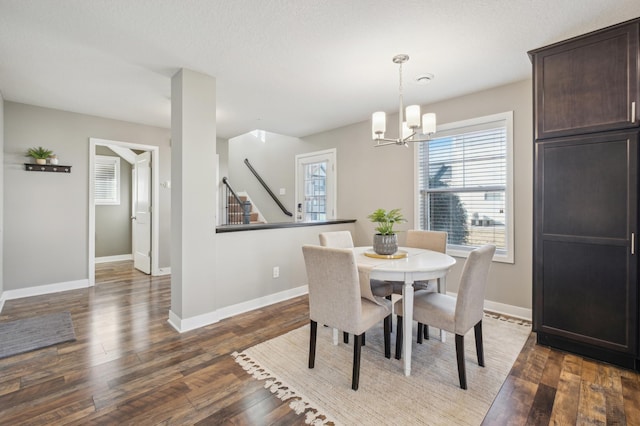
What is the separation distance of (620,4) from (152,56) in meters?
3.44

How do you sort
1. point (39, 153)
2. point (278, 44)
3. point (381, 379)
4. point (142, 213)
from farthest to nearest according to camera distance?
point (142, 213)
point (39, 153)
point (278, 44)
point (381, 379)

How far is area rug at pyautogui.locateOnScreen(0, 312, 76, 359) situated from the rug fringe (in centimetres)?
161

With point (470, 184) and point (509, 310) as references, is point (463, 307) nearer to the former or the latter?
point (509, 310)

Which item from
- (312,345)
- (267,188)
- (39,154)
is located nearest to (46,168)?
(39,154)

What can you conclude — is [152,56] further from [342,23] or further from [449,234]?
[449,234]

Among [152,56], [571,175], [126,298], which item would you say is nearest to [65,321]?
[126,298]

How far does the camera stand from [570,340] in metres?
2.36

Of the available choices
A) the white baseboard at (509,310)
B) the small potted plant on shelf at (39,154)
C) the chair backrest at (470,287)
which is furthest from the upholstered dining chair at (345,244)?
the small potted plant on shelf at (39,154)

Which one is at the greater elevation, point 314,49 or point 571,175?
point 314,49

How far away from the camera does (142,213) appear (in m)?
5.16

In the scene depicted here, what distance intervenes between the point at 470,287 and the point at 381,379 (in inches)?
33.5

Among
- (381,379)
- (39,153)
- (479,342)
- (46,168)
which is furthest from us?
(46,168)

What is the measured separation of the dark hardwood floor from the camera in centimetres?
167

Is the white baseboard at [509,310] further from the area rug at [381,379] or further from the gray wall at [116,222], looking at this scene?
the gray wall at [116,222]
